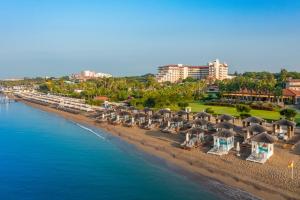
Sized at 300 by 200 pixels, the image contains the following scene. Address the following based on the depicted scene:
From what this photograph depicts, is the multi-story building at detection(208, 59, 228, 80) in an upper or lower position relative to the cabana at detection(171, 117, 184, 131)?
upper

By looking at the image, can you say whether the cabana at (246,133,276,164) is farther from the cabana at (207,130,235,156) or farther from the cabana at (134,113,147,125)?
the cabana at (134,113,147,125)

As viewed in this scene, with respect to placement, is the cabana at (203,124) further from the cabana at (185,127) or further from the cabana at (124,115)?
the cabana at (124,115)

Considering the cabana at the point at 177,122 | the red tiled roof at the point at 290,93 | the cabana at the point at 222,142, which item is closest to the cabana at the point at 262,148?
the cabana at the point at 222,142

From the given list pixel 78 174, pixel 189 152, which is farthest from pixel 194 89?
pixel 78 174

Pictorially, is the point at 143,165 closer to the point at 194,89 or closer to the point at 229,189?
the point at 229,189

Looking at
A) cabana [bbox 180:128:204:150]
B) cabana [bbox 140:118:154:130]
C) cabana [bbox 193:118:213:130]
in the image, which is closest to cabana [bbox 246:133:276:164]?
cabana [bbox 180:128:204:150]

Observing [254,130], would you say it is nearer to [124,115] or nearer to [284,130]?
[284,130]
